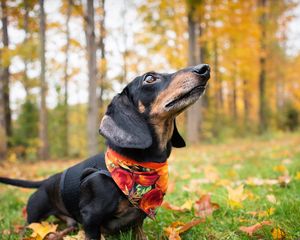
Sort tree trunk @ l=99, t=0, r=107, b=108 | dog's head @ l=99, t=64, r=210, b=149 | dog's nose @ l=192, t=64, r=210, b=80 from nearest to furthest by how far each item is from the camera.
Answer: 1. dog's head @ l=99, t=64, r=210, b=149
2. dog's nose @ l=192, t=64, r=210, b=80
3. tree trunk @ l=99, t=0, r=107, b=108

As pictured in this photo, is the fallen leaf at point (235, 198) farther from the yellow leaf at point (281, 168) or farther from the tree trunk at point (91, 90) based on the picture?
the tree trunk at point (91, 90)

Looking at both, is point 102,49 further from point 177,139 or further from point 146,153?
point 146,153

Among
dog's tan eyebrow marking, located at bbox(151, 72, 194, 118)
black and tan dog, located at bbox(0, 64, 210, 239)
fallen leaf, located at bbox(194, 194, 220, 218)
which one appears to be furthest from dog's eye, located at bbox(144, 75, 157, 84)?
fallen leaf, located at bbox(194, 194, 220, 218)

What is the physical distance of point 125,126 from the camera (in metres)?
2.48

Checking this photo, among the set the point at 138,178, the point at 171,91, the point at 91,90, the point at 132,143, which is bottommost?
Answer: the point at 91,90

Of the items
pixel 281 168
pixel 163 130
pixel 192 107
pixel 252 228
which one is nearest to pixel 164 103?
pixel 163 130

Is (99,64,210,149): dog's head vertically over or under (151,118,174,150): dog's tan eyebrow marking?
over

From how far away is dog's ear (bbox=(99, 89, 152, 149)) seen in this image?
2406 millimetres

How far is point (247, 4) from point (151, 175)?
15.7 meters

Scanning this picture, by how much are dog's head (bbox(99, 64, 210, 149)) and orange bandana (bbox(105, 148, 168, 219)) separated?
0.60 ft

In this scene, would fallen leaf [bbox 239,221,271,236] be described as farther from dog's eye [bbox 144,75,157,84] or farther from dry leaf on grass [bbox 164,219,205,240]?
dog's eye [bbox 144,75,157,84]

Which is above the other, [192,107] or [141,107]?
[141,107]

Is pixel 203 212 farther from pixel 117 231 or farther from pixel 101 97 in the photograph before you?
pixel 101 97

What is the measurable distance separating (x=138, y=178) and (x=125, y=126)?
40cm
